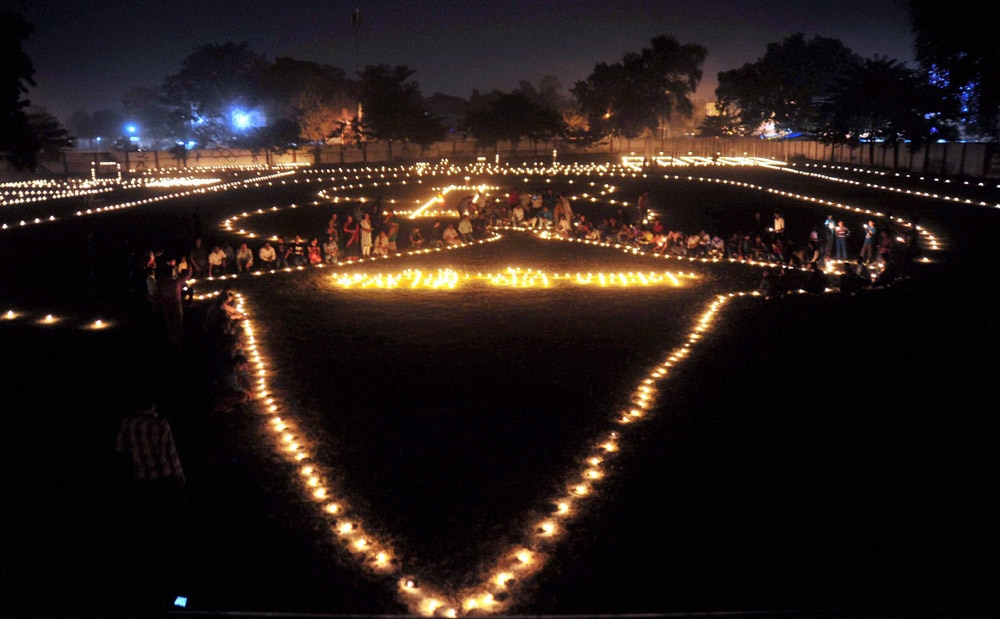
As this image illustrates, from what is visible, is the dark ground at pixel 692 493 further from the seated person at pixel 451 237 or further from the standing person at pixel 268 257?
the seated person at pixel 451 237

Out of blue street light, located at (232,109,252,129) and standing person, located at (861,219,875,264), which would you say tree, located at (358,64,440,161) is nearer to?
blue street light, located at (232,109,252,129)

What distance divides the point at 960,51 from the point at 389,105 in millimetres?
41685

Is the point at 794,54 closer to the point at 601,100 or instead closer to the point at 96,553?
the point at 601,100

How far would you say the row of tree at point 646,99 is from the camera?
40.8m

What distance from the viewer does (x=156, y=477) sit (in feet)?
20.4

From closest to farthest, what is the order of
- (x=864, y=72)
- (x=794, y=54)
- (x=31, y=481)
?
(x=31, y=481), (x=864, y=72), (x=794, y=54)

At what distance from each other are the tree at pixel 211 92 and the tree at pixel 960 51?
5857 centimetres

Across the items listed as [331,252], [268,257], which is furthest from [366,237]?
[268,257]

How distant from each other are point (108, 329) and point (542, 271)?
995cm

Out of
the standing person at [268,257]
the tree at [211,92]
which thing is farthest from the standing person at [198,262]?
the tree at [211,92]

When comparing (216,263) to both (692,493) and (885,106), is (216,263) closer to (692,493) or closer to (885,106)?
(692,493)

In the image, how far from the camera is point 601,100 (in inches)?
3113

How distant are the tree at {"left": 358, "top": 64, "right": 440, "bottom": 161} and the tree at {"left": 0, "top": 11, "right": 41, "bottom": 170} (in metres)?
41.3

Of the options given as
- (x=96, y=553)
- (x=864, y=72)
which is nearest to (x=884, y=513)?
(x=96, y=553)
